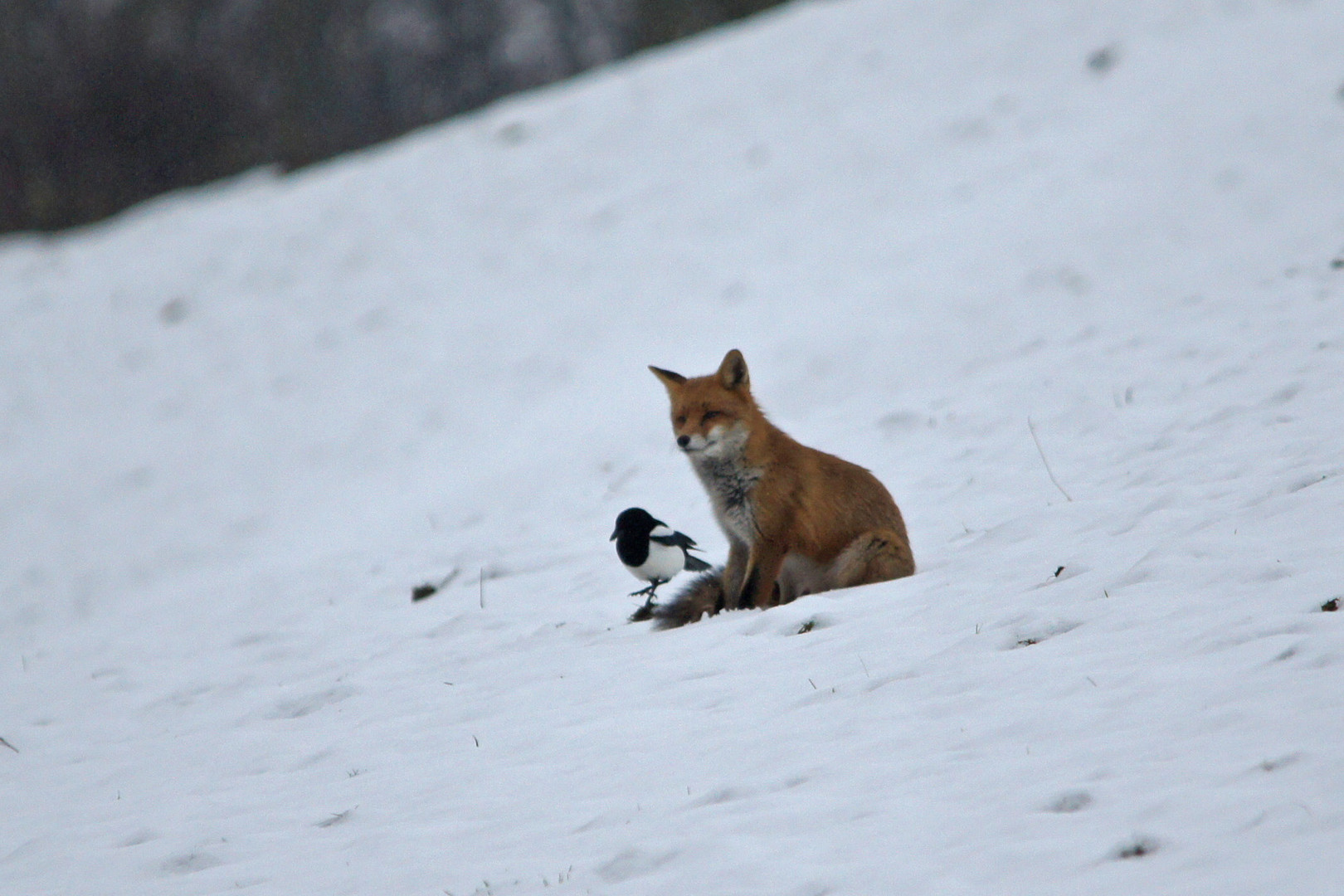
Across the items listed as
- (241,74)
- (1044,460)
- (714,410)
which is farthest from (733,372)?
(241,74)

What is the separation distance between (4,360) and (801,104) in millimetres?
13451

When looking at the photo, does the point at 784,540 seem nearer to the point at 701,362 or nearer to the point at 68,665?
the point at 68,665

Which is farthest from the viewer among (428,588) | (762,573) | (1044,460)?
(428,588)

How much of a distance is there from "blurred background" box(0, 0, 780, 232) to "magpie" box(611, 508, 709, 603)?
821 inches

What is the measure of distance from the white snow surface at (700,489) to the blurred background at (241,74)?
12.7ft

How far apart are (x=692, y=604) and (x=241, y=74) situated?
96.2 feet

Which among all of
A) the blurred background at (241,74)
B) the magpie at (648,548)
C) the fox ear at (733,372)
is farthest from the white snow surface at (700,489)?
the blurred background at (241,74)

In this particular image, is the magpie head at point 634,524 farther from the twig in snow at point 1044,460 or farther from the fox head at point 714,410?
the twig in snow at point 1044,460

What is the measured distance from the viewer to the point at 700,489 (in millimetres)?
9328

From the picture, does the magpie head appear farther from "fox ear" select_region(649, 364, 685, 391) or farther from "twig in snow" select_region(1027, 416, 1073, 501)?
"twig in snow" select_region(1027, 416, 1073, 501)

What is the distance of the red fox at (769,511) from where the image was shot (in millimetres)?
5730

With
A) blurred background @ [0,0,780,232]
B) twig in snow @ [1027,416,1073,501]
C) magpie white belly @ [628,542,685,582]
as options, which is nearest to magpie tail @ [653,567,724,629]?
magpie white belly @ [628,542,685,582]

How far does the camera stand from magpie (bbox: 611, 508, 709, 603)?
21.7 ft

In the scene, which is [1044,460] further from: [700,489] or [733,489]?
[700,489]
